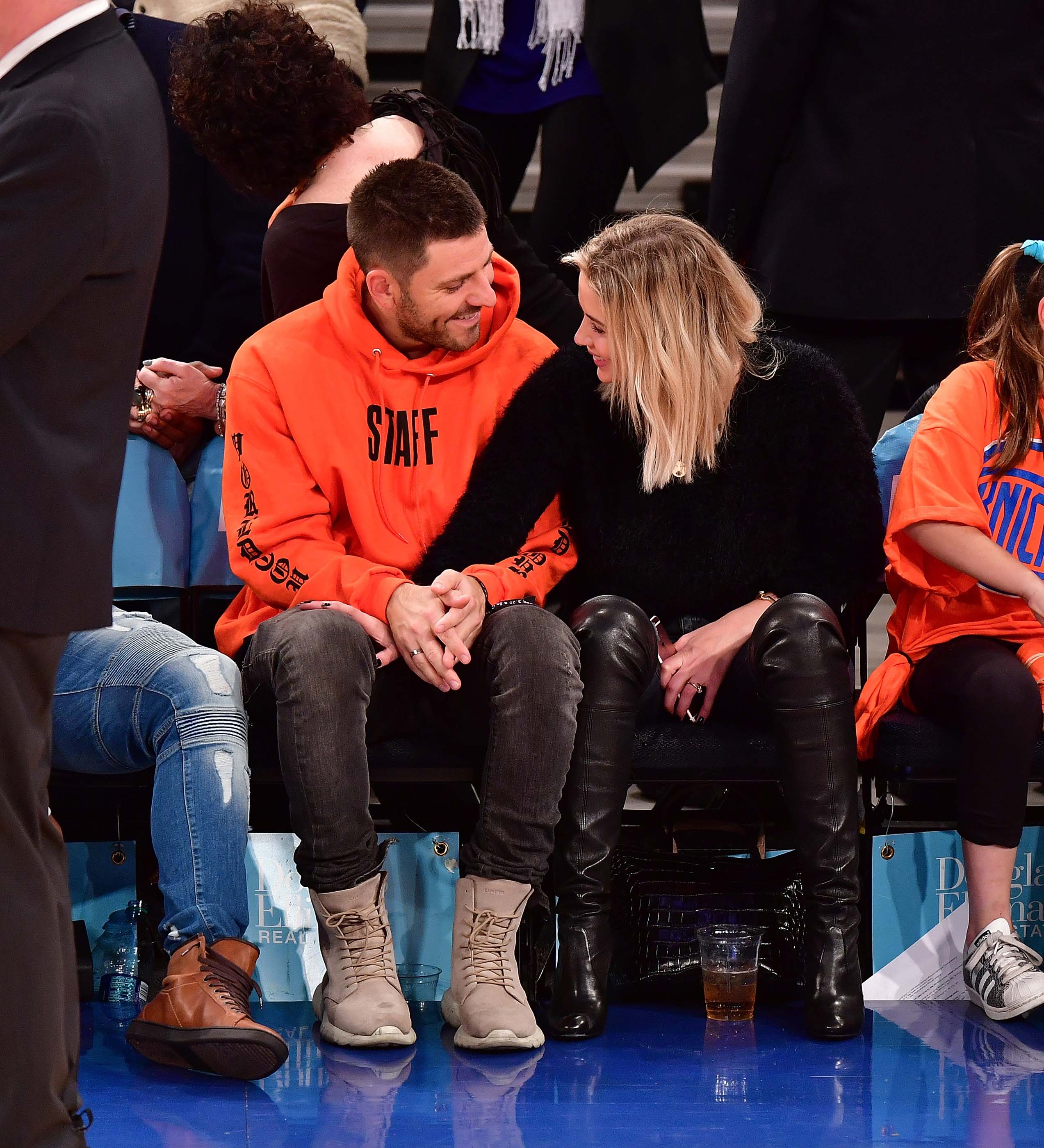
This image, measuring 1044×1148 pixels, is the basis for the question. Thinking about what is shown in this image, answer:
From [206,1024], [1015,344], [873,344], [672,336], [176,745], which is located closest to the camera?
[206,1024]

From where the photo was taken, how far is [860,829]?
110 inches

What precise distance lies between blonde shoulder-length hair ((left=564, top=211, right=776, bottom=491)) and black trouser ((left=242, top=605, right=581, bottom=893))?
1.41 feet

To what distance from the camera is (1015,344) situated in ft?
9.32

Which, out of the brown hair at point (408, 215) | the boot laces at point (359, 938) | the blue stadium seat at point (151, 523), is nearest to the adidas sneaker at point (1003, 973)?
the boot laces at point (359, 938)

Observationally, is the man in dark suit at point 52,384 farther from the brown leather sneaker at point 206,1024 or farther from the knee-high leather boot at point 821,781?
the knee-high leather boot at point 821,781

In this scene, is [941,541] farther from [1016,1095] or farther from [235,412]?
[235,412]

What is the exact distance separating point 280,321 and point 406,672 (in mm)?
701

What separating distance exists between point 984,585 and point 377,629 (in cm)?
105

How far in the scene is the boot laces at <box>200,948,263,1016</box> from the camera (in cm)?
224

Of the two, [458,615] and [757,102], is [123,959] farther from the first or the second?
[757,102]

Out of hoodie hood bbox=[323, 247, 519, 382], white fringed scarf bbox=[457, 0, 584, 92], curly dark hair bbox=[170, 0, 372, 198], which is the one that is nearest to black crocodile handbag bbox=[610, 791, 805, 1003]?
hoodie hood bbox=[323, 247, 519, 382]

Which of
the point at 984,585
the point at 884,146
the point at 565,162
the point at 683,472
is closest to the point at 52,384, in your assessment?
the point at 683,472

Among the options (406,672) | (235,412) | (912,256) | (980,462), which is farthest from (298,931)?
(912,256)

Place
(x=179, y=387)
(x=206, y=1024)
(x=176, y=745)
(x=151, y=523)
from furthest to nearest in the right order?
(x=179, y=387)
(x=151, y=523)
(x=176, y=745)
(x=206, y=1024)
